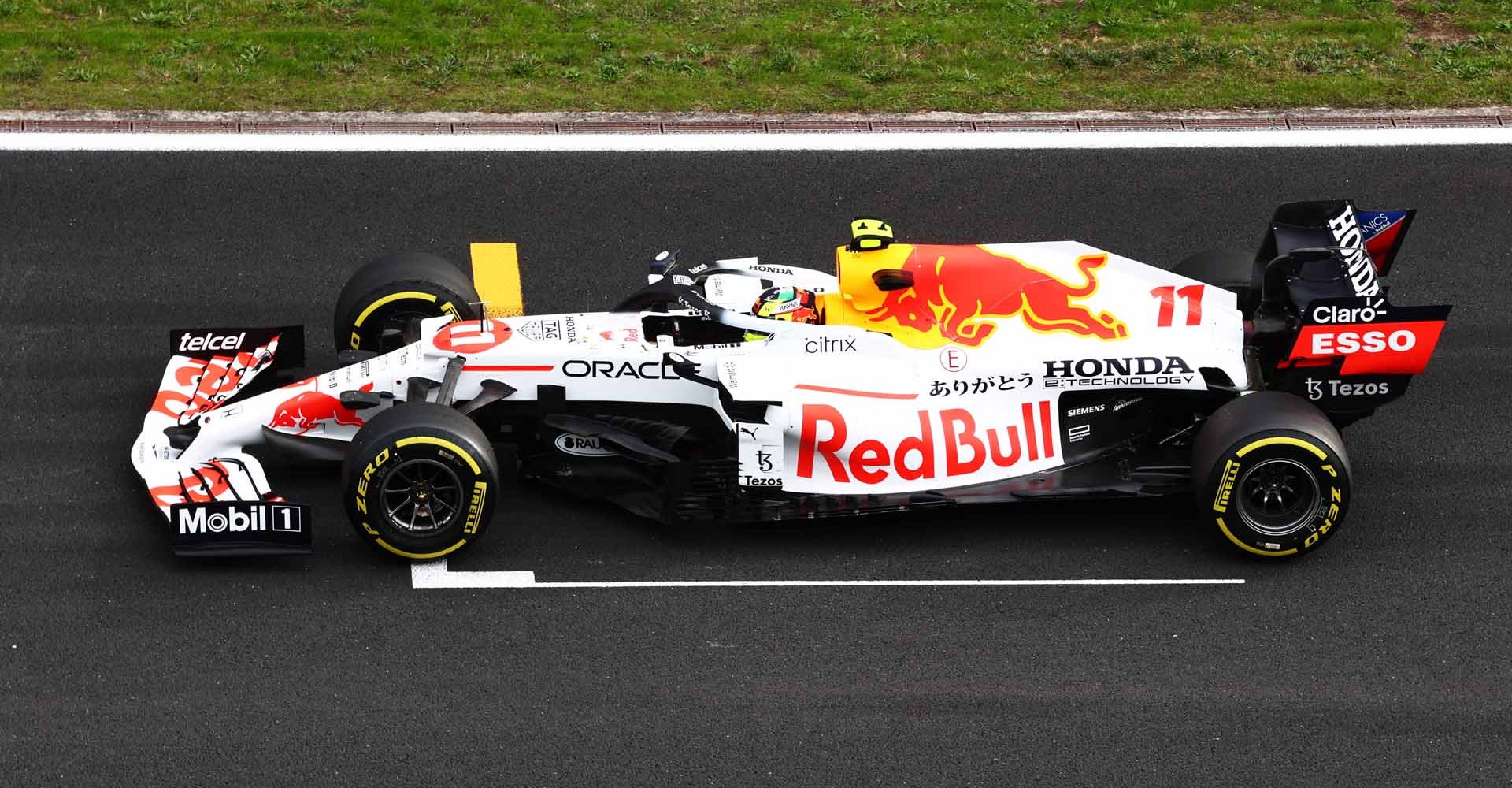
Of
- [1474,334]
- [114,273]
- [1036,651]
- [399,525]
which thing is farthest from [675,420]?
[1474,334]

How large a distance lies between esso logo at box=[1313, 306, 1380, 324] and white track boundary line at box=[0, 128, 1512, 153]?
4.96m

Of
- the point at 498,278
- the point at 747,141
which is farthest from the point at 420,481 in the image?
the point at 747,141

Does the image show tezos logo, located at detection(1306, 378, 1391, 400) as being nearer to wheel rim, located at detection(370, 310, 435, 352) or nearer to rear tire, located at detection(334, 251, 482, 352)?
rear tire, located at detection(334, 251, 482, 352)

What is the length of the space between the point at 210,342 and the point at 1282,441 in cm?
605

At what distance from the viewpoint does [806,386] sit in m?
10.6

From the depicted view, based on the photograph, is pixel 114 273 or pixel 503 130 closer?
pixel 114 273

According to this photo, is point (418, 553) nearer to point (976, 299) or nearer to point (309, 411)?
point (309, 411)

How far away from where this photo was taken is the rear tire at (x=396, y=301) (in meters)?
11.6

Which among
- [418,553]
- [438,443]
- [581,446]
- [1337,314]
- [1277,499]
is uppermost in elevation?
[1337,314]

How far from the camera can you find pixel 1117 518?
1120cm

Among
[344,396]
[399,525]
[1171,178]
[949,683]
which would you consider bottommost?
[949,683]

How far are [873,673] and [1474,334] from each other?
5450 mm

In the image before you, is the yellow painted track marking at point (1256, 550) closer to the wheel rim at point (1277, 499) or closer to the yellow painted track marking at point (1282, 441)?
the wheel rim at point (1277, 499)

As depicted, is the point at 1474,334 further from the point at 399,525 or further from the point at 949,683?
the point at 399,525
